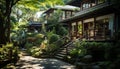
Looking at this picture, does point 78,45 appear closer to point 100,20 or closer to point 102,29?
point 102,29

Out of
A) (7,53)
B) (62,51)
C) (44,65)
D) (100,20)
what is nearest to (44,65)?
(44,65)

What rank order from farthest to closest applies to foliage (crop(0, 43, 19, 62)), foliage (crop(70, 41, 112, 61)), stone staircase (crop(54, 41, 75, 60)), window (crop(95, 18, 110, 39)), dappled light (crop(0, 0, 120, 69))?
1. stone staircase (crop(54, 41, 75, 60))
2. window (crop(95, 18, 110, 39))
3. foliage (crop(0, 43, 19, 62))
4. foliage (crop(70, 41, 112, 61))
5. dappled light (crop(0, 0, 120, 69))

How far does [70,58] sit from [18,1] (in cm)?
876

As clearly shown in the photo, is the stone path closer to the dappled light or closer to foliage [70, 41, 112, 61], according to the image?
the dappled light

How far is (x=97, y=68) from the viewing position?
1364 centimetres

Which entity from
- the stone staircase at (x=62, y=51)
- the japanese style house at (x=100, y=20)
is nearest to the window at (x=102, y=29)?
the japanese style house at (x=100, y=20)

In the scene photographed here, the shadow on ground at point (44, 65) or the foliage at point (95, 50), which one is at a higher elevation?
the foliage at point (95, 50)

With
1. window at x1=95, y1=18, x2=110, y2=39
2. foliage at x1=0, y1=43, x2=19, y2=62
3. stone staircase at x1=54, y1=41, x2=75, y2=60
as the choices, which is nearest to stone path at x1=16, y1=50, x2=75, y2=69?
foliage at x1=0, y1=43, x2=19, y2=62

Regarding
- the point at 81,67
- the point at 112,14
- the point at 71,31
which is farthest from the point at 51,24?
the point at 81,67

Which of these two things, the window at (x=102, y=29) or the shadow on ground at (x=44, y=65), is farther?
the window at (x=102, y=29)

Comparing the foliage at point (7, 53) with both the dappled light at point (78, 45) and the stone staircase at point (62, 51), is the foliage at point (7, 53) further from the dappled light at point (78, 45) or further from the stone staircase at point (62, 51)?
the stone staircase at point (62, 51)

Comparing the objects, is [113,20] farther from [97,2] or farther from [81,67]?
[81,67]

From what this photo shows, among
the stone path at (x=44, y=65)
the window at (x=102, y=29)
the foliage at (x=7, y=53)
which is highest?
the window at (x=102, y=29)

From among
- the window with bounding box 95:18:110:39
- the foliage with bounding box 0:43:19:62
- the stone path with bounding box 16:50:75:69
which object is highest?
the window with bounding box 95:18:110:39
